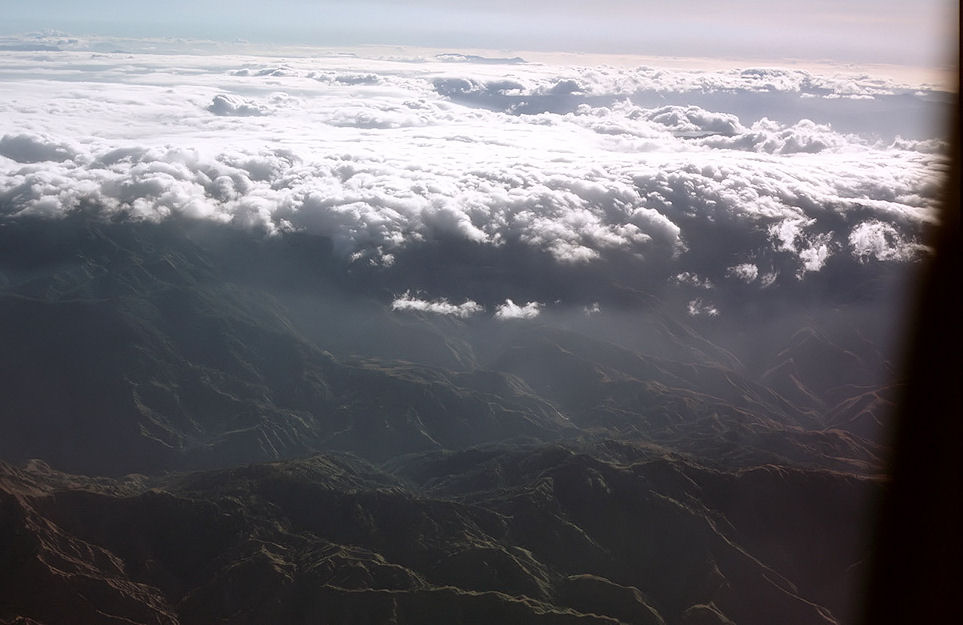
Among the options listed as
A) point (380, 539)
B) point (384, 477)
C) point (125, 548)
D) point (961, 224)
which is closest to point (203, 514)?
point (125, 548)

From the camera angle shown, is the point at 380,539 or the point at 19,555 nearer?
the point at 19,555

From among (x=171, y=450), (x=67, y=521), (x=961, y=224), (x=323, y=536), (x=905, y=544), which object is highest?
(x=961, y=224)

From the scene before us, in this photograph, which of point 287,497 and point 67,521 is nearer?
point 67,521

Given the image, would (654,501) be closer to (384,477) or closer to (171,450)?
(384,477)

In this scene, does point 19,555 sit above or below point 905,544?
below

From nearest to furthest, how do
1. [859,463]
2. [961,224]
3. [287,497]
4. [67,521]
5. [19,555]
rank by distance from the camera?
1. [961,224]
2. [19,555]
3. [67,521]
4. [287,497]
5. [859,463]

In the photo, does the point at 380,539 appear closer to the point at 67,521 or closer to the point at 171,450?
the point at 67,521

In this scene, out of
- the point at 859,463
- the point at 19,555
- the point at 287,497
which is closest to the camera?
the point at 19,555

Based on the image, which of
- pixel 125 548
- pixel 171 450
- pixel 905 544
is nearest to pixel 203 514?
pixel 125 548

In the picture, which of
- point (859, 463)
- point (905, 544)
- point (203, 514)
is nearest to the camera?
point (905, 544)
